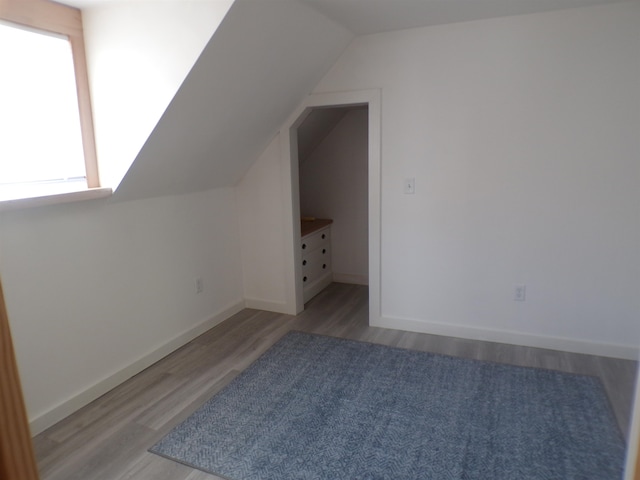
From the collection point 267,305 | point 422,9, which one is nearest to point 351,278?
point 267,305

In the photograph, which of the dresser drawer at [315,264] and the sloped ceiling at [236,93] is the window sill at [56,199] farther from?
the dresser drawer at [315,264]

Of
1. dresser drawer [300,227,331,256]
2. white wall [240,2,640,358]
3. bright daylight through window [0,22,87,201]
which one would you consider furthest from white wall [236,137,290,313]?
bright daylight through window [0,22,87,201]

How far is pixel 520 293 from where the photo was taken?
2.91m

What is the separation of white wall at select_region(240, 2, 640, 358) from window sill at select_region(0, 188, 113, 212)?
176 centimetres

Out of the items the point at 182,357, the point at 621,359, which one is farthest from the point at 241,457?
the point at 621,359

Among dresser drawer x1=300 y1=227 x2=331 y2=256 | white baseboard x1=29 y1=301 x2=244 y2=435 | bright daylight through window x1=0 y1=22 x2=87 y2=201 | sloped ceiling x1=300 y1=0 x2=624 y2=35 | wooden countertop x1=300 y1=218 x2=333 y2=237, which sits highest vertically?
sloped ceiling x1=300 y1=0 x2=624 y2=35

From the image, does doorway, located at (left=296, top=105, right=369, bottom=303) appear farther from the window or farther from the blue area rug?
the window

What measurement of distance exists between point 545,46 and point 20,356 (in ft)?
11.1

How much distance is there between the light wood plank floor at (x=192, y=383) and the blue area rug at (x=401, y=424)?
10 cm

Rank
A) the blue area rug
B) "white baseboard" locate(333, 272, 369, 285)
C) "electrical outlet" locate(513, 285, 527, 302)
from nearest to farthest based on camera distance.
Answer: the blue area rug
"electrical outlet" locate(513, 285, 527, 302)
"white baseboard" locate(333, 272, 369, 285)

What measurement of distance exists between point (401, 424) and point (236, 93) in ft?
6.83

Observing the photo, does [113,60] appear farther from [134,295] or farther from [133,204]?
[134,295]

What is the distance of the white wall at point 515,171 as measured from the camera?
2551mm

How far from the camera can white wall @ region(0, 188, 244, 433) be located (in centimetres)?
209
